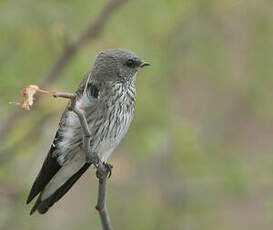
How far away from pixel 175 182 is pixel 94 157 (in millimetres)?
3883

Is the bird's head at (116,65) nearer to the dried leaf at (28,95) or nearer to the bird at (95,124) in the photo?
the bird at (95,124)

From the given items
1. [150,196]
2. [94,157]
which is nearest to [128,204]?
[150,196]

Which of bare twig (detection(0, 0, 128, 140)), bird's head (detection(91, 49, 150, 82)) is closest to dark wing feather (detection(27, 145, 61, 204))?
bird's head (detection(91, 49, 150, 82))

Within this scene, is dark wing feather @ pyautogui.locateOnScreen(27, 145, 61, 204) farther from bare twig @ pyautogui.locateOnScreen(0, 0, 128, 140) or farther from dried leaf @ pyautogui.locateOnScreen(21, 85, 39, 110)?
dried leaf @ pyautogui.locateOnScreen(21, 85, 39, 110)

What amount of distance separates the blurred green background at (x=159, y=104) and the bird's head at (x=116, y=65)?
3.27 feet

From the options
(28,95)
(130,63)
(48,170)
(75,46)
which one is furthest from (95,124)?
(28,95)

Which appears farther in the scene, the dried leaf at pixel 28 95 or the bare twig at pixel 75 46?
the bare twig at pixel 75 46

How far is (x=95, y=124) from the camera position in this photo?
17.0ft

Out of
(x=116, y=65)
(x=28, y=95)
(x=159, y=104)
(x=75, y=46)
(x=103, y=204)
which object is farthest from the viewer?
(x=159, y=104)

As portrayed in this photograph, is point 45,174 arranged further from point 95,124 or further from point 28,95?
point 28,95

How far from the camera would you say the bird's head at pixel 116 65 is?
214 inches

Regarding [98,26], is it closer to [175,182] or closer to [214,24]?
[214,24]

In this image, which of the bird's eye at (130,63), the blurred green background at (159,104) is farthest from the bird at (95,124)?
the blurred green background at (159,104)

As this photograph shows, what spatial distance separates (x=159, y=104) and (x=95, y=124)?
6.19 feet
